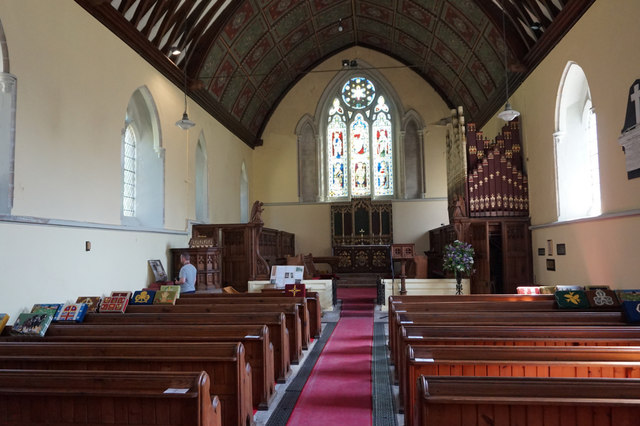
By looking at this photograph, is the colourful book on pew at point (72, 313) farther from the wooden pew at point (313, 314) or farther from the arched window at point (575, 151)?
the arched window at point (575, 151)

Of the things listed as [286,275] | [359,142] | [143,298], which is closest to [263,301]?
[143,298]

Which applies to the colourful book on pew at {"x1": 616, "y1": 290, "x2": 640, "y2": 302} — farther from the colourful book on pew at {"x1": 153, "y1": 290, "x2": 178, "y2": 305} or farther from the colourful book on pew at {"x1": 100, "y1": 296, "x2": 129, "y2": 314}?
the colourful book on pew at {"x1": 100, "y1": 296, "x2": 129, "y2": 314}

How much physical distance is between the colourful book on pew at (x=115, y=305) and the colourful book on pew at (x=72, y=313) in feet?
1.60

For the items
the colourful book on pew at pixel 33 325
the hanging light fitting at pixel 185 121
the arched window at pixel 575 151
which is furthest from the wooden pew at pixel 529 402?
the hanging light fitting at pixel 185 121

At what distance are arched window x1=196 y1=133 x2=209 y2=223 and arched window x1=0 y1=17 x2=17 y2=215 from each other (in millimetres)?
6922

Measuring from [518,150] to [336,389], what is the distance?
8006 millimetres

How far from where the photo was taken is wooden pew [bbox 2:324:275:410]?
4.27 m

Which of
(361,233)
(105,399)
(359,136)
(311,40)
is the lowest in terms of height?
(105,399)

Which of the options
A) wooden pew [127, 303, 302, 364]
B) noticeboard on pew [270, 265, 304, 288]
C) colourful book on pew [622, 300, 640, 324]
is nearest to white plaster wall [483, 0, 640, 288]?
colourful book on pew [622, 300, 640, 324]

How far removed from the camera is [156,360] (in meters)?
3.32

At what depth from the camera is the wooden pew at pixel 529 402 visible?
222cm

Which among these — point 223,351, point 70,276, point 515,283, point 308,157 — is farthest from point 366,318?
point 308,157

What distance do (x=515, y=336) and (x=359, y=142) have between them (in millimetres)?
14821

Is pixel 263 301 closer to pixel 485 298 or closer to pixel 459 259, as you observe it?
pixel 485 298
